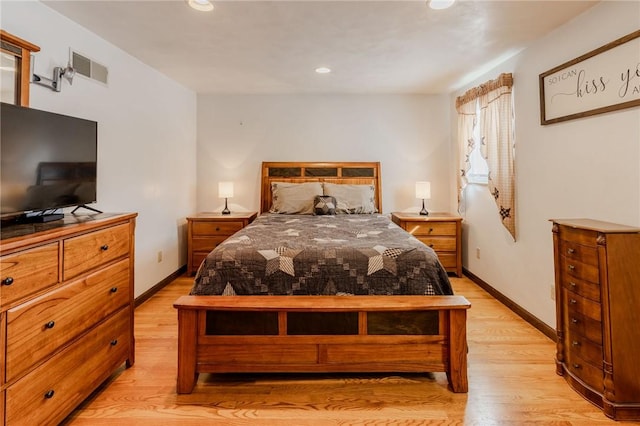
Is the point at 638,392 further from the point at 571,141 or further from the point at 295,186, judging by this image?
the point at 295,186

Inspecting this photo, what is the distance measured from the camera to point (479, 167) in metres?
3.78

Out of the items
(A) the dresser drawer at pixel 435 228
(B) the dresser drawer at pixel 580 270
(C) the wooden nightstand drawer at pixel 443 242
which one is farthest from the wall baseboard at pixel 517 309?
(B) the dresser drawer at pixel 580 270

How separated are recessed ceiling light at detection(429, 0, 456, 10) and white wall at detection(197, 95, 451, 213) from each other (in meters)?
2.32

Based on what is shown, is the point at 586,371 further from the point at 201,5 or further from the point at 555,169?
the point at 201,5

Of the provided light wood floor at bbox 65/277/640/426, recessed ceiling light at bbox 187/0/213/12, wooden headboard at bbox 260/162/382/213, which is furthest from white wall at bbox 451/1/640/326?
recessed ceiling light at bbox 187/0/213/12

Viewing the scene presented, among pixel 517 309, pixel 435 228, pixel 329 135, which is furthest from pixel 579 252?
pixel 329 135

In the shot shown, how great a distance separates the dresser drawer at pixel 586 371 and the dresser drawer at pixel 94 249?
8.58 feet

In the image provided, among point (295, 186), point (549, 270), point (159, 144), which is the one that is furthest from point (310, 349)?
point (159, 144)

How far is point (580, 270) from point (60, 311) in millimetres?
2560

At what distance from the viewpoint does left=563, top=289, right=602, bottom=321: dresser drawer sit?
5.56 feet

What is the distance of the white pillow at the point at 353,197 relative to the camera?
153 inches

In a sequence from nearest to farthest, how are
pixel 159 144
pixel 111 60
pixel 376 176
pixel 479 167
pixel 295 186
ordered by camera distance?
pixel 111 60 → pixel 159 144 → pixel 479 167 → pixel 295 186 → pixel 376 176

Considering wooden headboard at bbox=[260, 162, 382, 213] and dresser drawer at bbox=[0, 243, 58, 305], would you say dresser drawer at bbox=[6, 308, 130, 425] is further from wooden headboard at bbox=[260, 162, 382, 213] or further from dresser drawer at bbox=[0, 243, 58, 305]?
wooden headboard at bbox=[260, 162, 382, 213]

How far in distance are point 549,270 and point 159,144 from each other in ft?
12.2
